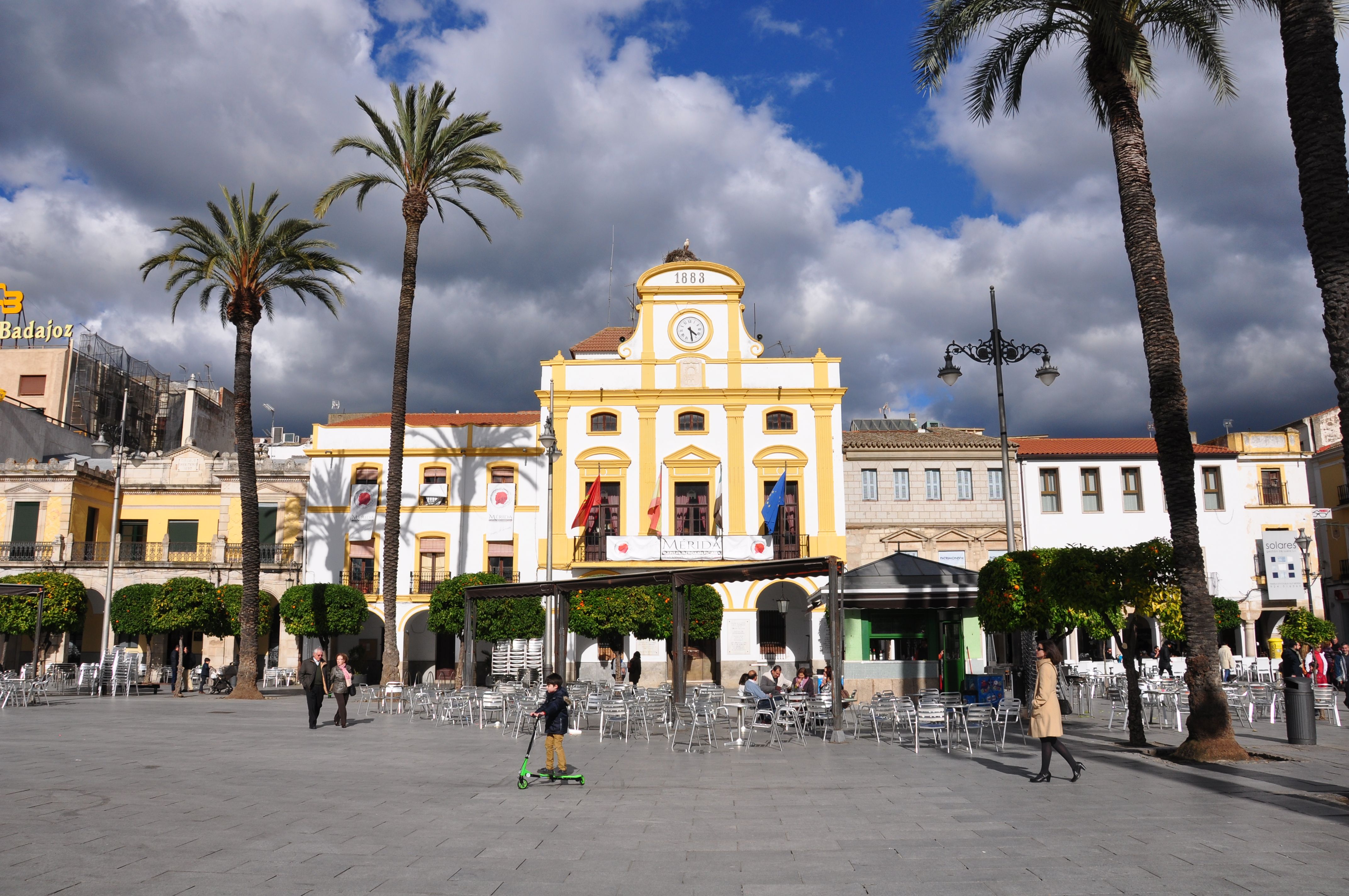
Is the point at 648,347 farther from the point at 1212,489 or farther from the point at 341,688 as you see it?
the point at 1212,489

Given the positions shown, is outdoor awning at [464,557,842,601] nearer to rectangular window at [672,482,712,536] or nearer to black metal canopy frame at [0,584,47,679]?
black metal canopy frame at [0,584,47,679]

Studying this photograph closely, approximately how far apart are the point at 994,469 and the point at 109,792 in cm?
3363

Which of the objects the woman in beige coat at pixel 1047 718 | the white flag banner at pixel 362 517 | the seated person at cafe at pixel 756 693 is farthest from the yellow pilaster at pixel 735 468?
the woman in beige coat at pixel 1047 718

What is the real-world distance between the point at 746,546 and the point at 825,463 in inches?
183

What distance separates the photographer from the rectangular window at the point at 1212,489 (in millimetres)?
38719

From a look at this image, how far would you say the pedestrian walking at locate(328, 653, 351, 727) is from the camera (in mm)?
18672

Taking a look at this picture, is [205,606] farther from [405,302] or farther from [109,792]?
[109,792]

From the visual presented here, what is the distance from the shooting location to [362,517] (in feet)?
119

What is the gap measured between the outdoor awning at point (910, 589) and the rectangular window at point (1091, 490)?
59.6 ft

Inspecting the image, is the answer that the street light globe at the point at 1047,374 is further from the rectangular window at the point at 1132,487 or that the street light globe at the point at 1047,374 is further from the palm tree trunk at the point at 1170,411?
the rectangular window at the point at 1132,487

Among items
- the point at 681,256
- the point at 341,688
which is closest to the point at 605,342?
the point at 681,256

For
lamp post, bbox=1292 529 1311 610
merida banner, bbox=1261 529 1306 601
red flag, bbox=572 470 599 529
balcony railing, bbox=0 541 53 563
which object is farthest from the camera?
balcony railing, bbox=0 541 53 563

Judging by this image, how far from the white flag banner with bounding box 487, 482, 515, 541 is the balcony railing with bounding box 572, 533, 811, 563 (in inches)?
108

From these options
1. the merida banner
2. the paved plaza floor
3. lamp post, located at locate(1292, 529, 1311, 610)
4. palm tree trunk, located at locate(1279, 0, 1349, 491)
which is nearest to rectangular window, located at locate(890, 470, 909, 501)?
lamp post, located at locate(1292, 529, 1311, 610)
